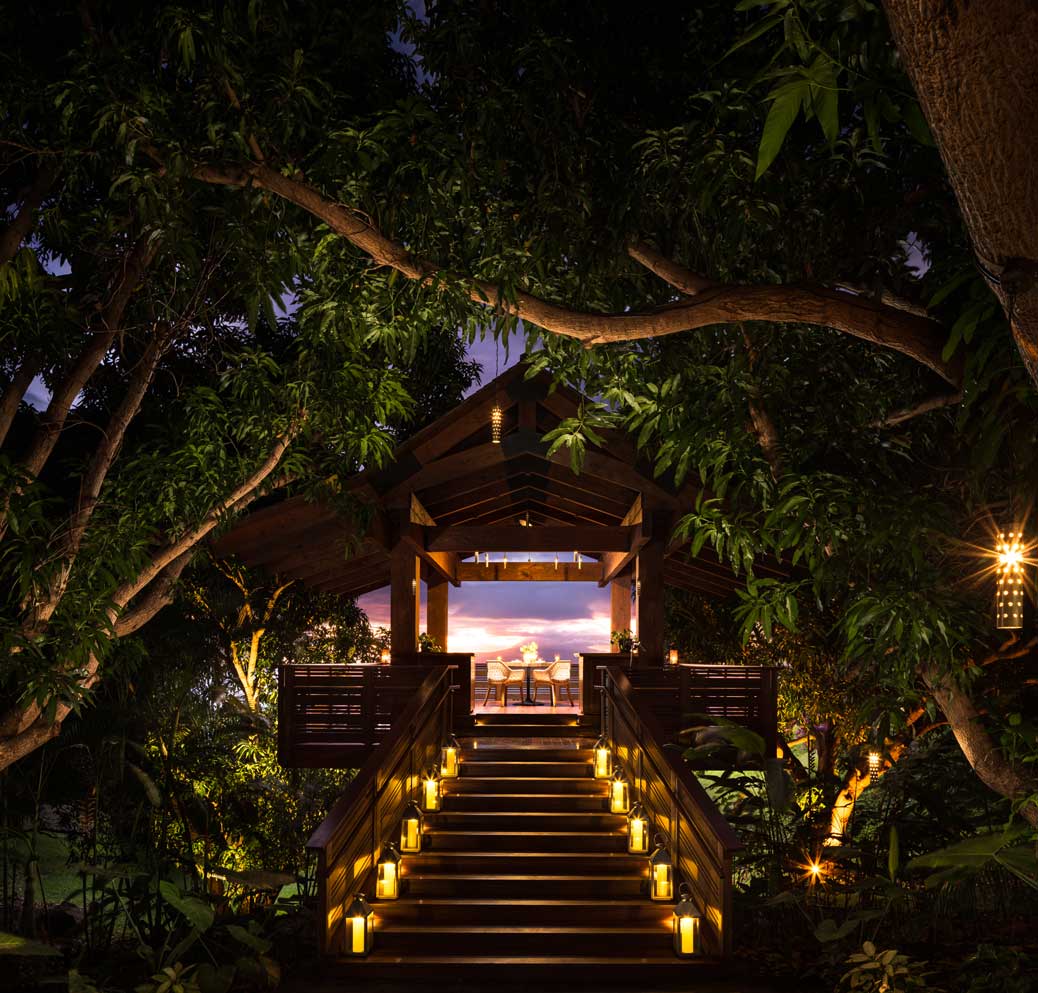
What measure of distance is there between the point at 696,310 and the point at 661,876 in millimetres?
5216

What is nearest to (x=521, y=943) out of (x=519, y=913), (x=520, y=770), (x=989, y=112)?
(x=519, y=913)

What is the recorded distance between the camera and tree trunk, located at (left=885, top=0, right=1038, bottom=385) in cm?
167

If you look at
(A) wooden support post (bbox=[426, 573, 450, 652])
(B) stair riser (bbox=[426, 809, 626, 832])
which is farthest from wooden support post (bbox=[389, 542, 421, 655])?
(A) wooden support post (bbox=[426, 573, 450, 652])

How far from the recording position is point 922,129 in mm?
2189

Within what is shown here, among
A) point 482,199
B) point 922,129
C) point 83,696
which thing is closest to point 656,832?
point 83,696

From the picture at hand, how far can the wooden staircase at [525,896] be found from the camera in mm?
5926

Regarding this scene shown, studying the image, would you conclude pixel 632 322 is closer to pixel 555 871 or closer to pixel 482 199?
pixel 482 199

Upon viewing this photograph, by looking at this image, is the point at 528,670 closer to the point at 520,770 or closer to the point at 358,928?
the point at 520,770

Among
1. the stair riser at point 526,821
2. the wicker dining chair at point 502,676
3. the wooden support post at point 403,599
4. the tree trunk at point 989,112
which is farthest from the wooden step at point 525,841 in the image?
the wicker dining chair at point 502,676

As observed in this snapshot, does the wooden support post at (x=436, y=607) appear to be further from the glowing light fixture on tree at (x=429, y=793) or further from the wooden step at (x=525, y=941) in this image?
the wooden step at (x=525, y=941)

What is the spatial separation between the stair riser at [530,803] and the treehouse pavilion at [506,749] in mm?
21

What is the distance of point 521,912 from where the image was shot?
6766 millimetres

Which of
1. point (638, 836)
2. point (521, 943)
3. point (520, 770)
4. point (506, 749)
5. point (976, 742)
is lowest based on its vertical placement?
point (521, 943)

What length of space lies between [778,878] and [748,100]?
572cm
